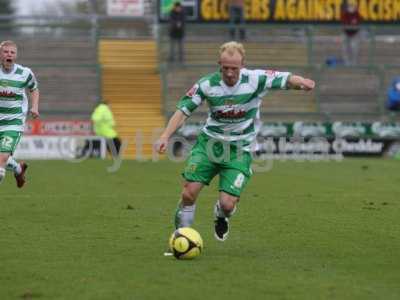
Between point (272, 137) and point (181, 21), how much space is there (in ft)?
20.4

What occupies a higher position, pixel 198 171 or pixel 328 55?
pixel 198 171

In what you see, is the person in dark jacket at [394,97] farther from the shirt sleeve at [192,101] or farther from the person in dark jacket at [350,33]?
the shirt sleeve at [192,101]

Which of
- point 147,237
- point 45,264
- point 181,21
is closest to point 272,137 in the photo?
point 181,21

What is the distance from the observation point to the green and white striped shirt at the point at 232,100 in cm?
1025

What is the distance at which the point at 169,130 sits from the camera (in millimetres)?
9930

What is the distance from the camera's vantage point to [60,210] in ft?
49.2

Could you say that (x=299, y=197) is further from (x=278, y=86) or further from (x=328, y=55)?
(x=328, y=55)

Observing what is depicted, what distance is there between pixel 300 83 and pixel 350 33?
2916 cm

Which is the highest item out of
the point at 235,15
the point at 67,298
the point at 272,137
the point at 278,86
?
the point at 278,86

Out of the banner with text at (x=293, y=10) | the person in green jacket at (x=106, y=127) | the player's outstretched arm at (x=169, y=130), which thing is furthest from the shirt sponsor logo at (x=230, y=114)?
the banner with text at (x=293, y=10)

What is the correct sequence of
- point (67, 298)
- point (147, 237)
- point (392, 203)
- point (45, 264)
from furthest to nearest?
point (392, 203) < point (147, 237) < point (45, 264) < point (67, 298)

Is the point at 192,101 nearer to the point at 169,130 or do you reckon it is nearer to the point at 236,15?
the point at 169,130

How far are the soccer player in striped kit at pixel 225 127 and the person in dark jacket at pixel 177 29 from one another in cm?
2697

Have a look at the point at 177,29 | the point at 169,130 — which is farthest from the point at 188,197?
the point at 177,29
